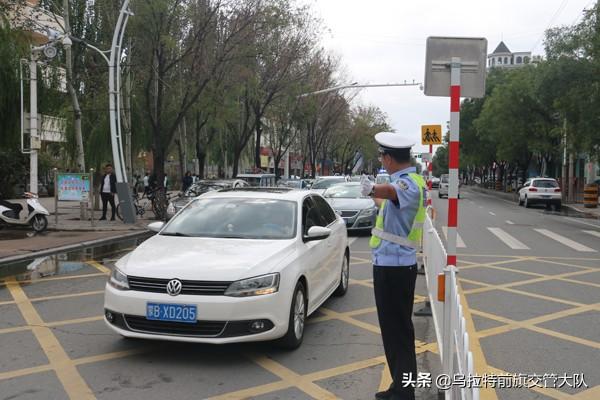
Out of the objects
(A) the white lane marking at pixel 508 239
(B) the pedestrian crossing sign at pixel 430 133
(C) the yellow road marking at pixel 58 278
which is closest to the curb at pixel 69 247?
(C) the yellow road marking at pixel 58 278

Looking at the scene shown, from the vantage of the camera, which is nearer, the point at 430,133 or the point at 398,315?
the point at 398,315

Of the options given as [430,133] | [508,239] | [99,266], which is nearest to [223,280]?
[99,266]

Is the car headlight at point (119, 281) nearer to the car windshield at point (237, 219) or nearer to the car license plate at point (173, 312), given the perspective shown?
the car license plate at point (173, 312)

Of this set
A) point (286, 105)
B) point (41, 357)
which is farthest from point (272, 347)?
point (286, 105)

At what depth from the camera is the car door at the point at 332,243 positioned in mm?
6918

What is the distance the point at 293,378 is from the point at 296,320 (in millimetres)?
776

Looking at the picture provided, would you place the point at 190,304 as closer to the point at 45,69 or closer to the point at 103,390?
the point at 103,390

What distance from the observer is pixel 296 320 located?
5.44m

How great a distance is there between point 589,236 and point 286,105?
2075 cm

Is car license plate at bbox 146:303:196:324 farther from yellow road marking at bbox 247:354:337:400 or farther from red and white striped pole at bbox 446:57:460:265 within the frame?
red and white striped pole at bbox 446:57:460:265

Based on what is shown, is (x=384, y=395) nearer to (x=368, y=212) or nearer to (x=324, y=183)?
(x=368, y=212)

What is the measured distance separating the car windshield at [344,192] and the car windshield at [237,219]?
9491 millimetres

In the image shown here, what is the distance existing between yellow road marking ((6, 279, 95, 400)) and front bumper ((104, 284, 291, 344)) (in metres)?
0.53

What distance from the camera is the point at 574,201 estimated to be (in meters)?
35.7
